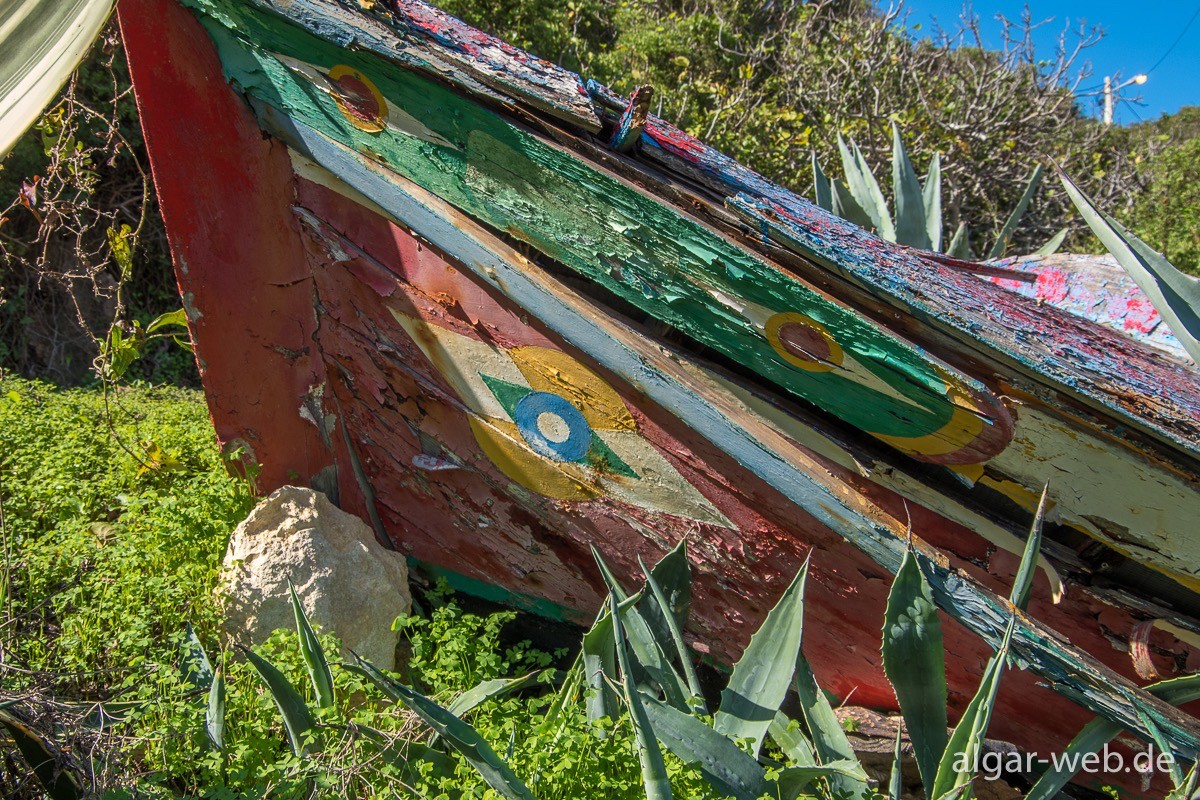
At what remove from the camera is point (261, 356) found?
2.31 metres

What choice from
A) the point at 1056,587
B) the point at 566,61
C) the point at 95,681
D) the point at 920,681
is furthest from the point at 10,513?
the point at 566,61

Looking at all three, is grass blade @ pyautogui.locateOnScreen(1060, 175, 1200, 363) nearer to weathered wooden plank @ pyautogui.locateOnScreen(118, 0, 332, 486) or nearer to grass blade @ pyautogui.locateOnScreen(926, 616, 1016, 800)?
grass blade @ pyautogui.locateOnScreen(926, 616, 1016, 800)

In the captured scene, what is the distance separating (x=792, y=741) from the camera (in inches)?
74.3

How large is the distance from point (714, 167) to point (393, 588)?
4.76 ft

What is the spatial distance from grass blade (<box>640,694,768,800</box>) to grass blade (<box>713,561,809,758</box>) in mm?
95

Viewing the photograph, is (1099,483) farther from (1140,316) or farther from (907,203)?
(907,203)

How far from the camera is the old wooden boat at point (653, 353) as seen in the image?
1.89 metres

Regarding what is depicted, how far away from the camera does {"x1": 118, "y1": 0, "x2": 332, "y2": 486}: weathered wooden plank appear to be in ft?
6.51

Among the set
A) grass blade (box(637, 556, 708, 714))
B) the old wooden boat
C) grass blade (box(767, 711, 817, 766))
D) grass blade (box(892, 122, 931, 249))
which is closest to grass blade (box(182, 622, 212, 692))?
the old wooden boat

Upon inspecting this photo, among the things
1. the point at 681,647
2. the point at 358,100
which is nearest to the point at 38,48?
the point at 358,100

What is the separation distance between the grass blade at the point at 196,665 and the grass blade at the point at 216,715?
5.6 inches

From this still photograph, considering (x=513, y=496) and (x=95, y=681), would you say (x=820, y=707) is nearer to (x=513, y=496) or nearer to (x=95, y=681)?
(x=513, y=496)

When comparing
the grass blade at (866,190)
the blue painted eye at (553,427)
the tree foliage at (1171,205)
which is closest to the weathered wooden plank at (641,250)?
the blue painted eye at (553,427)

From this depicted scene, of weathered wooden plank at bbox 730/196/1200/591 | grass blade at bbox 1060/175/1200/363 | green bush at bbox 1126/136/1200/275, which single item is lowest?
weathered wooden plank at bbox 730/196/1200/591
